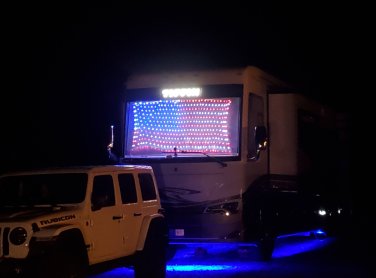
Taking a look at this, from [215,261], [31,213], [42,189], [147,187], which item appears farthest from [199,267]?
[31,213]

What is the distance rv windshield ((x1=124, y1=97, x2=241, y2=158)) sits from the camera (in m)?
14.7

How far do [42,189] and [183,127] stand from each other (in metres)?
4.22

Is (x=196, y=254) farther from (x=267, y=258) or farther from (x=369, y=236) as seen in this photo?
(x=369, y=236)

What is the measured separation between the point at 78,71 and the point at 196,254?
16179 mm

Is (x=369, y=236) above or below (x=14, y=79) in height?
below

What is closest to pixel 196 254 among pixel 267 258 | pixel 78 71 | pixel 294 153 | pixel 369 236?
pixel 267 258

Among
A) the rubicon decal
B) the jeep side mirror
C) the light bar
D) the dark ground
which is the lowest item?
the dark ground

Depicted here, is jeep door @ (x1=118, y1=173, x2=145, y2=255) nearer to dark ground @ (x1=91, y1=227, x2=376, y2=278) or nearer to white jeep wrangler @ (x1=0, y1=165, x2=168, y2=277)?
white jeep wrangler @ (x1=0, y1=165, x2=168, y2=277)

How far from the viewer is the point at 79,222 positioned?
10.6 meters

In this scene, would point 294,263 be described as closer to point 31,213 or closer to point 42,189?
point 42,189

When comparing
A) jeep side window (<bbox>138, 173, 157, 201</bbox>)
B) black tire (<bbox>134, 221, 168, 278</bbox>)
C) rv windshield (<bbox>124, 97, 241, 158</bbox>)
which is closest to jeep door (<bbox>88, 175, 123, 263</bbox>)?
black tire (<bbox>134, 221, 168, 278</bbox>)

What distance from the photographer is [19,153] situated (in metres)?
25.2

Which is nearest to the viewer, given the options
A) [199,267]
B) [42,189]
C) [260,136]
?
[42,189]

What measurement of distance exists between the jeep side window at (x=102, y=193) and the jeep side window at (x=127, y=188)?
33cm
